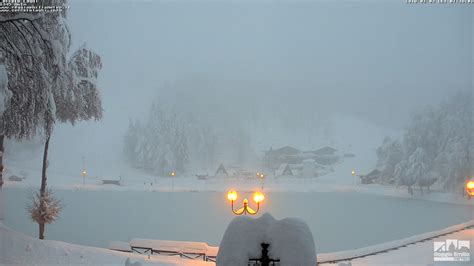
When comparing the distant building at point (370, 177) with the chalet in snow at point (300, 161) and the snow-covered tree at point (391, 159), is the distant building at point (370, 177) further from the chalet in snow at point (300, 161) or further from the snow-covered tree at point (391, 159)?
the chalet in snow at point (300, 161)

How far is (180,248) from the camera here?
9.48 m

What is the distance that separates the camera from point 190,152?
46.8m

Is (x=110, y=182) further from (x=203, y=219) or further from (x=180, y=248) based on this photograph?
(x=180, y=248)

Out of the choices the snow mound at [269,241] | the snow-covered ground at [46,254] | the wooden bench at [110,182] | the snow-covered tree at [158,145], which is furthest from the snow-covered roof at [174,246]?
the snow-covered tree at [158,145]

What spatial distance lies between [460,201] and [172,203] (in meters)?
18.6

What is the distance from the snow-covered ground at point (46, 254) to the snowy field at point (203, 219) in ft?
16.7

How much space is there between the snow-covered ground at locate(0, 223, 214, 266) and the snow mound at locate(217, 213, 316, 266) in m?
4.66

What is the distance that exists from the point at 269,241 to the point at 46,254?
20.0 feet

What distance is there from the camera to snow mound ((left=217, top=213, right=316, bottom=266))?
2898 millimetres

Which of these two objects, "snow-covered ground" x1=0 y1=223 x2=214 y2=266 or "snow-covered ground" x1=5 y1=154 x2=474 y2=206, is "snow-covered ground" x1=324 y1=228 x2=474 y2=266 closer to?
"snow-covered ground" x1=0 y1=223 x2=214 y2=266

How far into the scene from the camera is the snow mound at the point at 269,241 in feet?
9.51

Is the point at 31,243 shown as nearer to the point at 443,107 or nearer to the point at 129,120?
the point at 443,107

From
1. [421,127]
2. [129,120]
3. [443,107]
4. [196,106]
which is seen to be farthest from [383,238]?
[196,106]

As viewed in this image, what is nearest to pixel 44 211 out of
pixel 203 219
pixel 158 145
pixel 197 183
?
pixel 203 219
